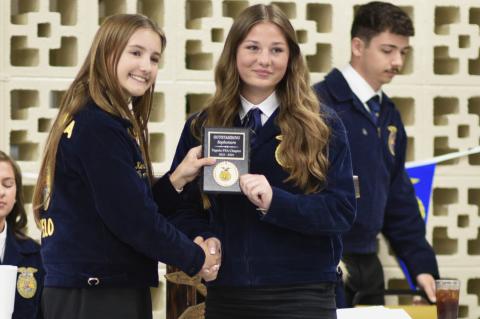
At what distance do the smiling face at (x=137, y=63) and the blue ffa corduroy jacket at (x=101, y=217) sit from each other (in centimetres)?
16

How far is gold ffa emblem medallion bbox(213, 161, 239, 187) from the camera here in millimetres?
3252

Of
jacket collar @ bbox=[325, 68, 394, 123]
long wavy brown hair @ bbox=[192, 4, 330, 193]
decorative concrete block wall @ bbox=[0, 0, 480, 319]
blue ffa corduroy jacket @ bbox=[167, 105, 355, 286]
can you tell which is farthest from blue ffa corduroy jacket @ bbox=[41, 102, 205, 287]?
jacket collar @ bbox=[325, 68, 394, 123]

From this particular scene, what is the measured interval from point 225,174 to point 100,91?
0.44m

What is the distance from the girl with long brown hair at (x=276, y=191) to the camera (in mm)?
3225

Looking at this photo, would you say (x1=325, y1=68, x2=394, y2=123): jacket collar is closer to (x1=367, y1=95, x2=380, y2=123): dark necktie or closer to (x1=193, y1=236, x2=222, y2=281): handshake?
(x1=367, y1=95, x2=380, y2=123): dark necktie

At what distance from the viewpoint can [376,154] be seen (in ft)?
16.7

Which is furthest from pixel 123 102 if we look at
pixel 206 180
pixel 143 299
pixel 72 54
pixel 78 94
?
pixel 72 54

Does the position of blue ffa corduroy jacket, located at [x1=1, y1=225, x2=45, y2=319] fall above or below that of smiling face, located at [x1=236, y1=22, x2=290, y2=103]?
below

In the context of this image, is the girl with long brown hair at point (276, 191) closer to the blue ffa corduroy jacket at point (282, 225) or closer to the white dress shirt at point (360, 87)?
the blue ffa corduroy jacket at point (282, 225)

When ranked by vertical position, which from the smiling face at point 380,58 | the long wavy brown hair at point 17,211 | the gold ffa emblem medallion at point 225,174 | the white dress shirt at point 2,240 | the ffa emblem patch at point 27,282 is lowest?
the ffa emblem patch at point 27,282

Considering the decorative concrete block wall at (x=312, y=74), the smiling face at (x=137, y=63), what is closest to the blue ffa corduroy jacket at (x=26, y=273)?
the decorative concrete block wall at (x=312, y=74)

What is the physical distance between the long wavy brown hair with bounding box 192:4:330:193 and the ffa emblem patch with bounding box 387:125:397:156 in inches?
70.6

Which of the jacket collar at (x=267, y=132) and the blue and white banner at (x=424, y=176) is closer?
the jacket collar at (x=267, y=132)

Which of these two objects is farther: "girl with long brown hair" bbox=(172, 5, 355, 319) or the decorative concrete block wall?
the decorative concrete block wall
